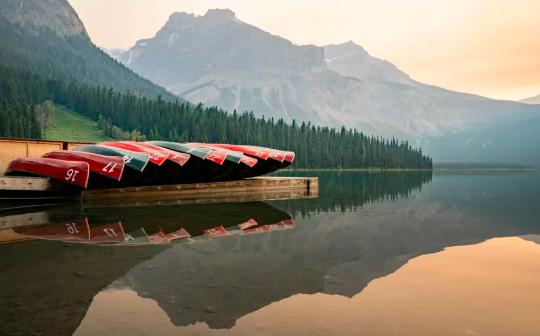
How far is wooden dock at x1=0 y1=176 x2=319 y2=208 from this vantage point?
25.9 metres

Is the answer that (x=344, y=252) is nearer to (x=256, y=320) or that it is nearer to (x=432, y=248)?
(x=432, y=248)

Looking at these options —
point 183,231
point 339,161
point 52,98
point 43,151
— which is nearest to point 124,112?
point 52,98

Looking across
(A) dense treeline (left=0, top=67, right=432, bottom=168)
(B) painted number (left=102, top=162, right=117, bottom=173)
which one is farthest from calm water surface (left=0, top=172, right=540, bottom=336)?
(A) dense treeline (left=0, top=67, right=432, bottom=168)

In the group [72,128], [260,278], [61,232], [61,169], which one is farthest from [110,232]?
[72,128]

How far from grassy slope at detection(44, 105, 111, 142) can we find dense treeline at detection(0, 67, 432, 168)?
154 inches

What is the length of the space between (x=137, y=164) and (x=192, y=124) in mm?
135314

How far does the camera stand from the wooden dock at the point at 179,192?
25.9 meters

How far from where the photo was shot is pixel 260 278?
11023mm

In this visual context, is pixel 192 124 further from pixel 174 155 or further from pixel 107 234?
pixel 107 234

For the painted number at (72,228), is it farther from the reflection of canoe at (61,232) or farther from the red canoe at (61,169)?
the red canoe at (61,169)

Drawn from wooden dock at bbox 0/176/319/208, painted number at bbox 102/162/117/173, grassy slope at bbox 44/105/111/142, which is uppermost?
grassy slope at bbox 44/105/111/142

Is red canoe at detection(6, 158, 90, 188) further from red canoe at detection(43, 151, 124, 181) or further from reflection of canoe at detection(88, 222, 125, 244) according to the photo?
reflection of canoe at detection(88, 222, 125, 244)

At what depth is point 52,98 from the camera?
619 ft

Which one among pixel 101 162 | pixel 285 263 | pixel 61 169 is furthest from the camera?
pixel 101 162
